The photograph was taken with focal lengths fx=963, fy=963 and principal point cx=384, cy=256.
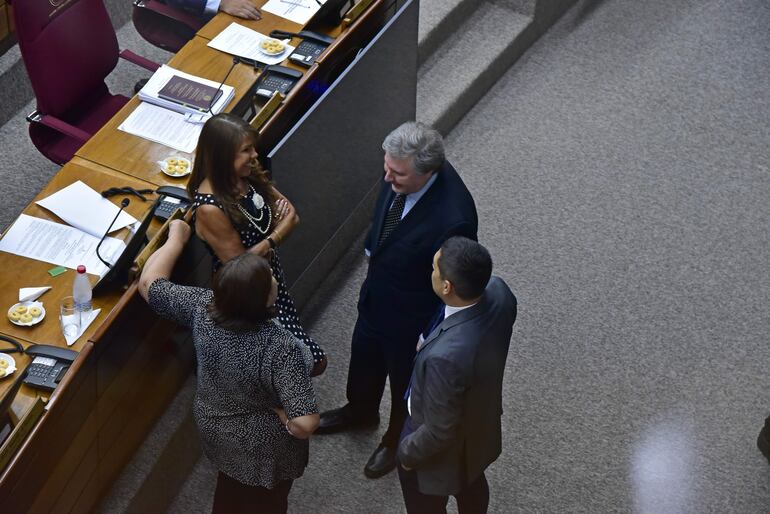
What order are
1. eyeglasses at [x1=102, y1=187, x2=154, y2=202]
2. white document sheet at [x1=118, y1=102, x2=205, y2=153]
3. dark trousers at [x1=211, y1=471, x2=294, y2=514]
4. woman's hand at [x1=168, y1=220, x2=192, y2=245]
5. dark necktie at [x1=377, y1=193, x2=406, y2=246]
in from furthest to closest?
1. white document sheet at [x1=118, y1=102, x2=205, y2=153]
2. eyeglasses at [x1=102, y1=187, x2=154, y2=202]
3. dark necktie at [x1=377, y1=193, x2=406, y2=246]
4. woman's hand at [x1=168, y1=220, x2=192, y2=245]
5. dark trousers at [x1=211, y1=471, x2=294, y2=514]

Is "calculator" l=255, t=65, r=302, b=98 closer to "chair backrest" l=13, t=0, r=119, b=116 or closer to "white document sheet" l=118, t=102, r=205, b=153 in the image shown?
"white document sheet" l=118, t=102, r=205, b=153

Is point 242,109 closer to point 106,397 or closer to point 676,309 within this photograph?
point 106,397

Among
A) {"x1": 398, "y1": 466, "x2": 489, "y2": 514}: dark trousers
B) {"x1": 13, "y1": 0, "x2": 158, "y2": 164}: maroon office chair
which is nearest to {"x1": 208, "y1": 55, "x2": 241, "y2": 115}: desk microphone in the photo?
{"x1": 13, "y1": 0, "x2": 158, "y2": 164}: maroon office chair

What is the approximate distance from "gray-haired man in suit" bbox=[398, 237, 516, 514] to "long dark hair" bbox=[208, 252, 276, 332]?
488 millimetres

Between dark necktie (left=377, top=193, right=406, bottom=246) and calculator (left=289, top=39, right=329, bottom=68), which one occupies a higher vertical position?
calculator (left=289, top=39, right=329, bottom=68)

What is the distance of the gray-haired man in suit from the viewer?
101 inches

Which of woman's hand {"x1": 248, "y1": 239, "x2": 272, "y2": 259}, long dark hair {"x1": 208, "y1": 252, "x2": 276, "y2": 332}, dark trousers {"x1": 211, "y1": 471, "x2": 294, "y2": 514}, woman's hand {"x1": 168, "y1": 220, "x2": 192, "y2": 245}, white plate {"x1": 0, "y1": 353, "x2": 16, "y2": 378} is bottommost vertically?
dark trousers {"x1": 211, "y1": 471, "x2": 294, "y2": 514}

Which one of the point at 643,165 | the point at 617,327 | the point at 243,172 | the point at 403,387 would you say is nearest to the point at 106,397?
the point at 243,172

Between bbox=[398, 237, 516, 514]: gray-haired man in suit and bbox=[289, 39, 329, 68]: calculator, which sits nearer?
bbox=[398, 237, 516, 514]: gray-haired man in suit

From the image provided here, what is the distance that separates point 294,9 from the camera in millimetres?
4359

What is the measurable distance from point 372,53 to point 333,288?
105cm

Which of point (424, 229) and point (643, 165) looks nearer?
point (424, 229)

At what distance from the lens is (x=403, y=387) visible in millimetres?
3453

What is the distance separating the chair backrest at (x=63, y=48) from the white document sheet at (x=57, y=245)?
2.57 ft
